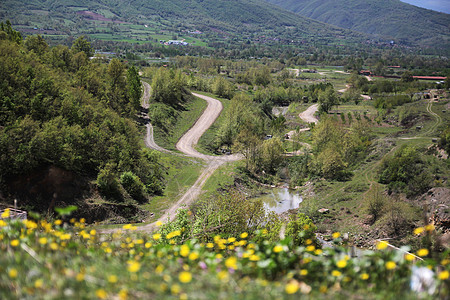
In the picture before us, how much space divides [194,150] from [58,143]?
33683mm

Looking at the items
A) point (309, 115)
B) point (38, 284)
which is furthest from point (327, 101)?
point (38, 284)

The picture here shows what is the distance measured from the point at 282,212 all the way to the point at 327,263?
44.6 meters

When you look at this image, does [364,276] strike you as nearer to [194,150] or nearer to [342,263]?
[342,263]

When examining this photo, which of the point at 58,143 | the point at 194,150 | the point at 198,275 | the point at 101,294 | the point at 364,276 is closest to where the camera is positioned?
the point at 101,294

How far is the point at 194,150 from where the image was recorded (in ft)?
219

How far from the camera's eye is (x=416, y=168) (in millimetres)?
49875

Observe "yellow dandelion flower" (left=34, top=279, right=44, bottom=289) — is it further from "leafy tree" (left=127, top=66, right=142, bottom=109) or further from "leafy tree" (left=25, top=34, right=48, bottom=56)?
"leafy tree" (left=127, top=66, right=142, bottom=109)

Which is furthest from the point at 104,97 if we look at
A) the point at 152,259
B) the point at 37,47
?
the point at 152,259

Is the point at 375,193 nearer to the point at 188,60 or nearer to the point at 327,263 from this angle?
the point at 327,263

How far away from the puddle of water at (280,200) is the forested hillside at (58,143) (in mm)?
18098

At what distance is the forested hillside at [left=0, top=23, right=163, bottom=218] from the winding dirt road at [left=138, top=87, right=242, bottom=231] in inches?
197

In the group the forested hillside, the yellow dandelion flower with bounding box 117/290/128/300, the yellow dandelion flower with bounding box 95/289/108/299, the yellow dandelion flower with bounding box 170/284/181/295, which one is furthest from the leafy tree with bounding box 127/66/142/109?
the yellow dandelion flower with bounding box 170/284/181/295

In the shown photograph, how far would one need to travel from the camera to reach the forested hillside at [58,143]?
31.5 meters

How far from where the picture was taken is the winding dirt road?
42.5m
